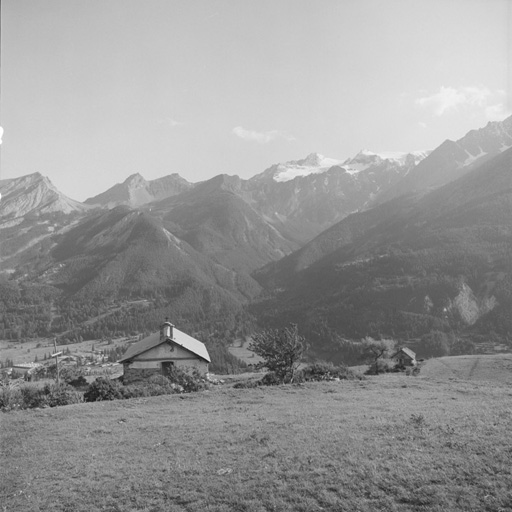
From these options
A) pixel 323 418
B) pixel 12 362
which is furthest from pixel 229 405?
pixel 12 362

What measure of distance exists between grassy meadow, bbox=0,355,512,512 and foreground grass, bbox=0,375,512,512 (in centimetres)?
6

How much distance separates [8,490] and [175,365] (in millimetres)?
41373

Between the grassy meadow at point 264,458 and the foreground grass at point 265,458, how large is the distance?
0.06 m

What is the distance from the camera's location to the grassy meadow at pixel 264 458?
15016 mm

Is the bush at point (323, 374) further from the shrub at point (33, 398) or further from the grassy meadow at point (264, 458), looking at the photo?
the shrub at point (33, 398)

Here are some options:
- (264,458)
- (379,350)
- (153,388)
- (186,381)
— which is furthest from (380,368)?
(264,458)

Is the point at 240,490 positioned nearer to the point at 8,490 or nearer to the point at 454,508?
the point at 454,508

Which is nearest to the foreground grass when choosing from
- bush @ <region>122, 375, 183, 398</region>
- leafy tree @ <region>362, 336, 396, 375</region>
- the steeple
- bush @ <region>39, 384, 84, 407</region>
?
bush @ <region>39, 384, 84, 407</region>

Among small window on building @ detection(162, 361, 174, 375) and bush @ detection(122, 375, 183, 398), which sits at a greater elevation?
bush @ detection(122, 375, 183, 398)

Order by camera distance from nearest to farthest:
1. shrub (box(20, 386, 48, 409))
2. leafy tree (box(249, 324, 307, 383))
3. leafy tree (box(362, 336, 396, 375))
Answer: shrub (box(20, 386, 48, 409)), leafy tree (box(249, 324, 307, 383)), leafy tree (box(362, 336, 396, 375))

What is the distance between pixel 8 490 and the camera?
57.4ft

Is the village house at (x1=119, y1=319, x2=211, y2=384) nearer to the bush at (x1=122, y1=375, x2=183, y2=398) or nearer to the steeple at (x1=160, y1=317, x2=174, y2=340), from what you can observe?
the steeple at (x1=160, y1=317, x2=174, y2=340)

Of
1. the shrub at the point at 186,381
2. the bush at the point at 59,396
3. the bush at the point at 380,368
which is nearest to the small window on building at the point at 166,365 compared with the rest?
the shrub at the point at 186,381

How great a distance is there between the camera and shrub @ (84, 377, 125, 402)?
40.7 metres
